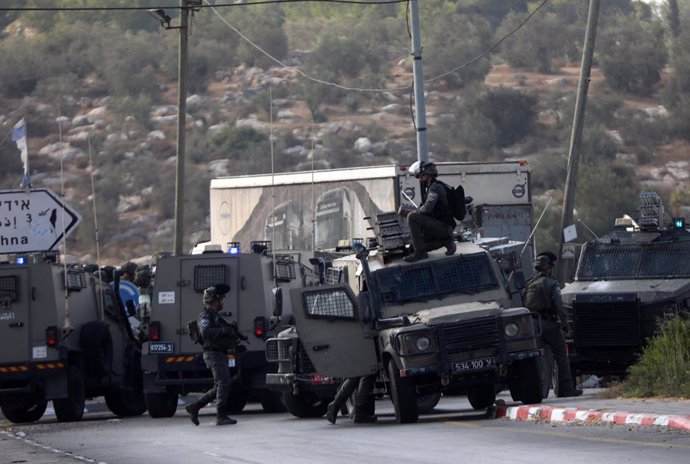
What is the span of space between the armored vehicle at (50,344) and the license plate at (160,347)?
113 cm

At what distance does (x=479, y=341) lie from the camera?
17.2m

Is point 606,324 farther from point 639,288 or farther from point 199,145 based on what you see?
point 199,145

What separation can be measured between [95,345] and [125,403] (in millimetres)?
1704

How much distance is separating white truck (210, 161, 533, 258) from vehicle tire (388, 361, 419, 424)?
13.6 m

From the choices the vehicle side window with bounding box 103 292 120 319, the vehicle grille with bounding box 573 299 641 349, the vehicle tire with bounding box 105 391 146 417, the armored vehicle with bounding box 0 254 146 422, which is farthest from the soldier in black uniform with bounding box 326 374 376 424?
the vehicle side window with bounding box 103 292 120 319

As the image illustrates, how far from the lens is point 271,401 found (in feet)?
74.9

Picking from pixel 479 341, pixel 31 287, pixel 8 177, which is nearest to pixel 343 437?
pixel 479 341

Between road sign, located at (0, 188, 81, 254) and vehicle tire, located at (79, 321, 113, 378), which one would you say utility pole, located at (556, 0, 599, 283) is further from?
vehicle tire, located at (79, 321, 113, 378)

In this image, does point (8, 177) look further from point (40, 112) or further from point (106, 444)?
point (106, 444)

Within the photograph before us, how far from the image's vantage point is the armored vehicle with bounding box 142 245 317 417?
22219 millimetres

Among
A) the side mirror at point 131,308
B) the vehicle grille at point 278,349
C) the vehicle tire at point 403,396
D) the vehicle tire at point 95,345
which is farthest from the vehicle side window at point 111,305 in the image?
the vehicle tire at point 403,396

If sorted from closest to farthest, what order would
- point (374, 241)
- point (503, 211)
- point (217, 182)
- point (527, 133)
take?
point (374, 241) < point (503, 211) < point (217, 182) < point (527, 133)

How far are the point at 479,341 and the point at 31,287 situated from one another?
26.9 feet

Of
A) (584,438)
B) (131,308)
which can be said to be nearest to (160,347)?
(131,308)
